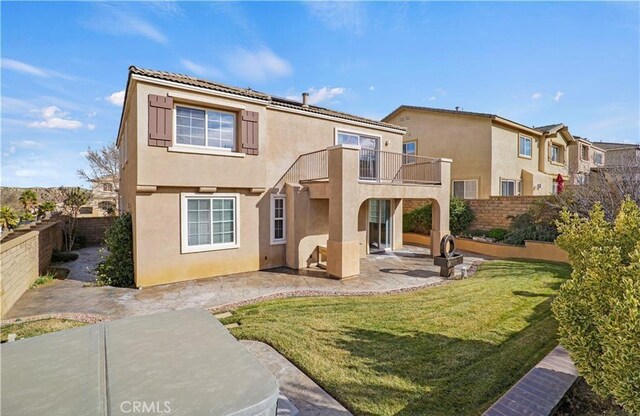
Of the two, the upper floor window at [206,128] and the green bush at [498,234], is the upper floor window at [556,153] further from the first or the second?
the upper floor window at [206,128]

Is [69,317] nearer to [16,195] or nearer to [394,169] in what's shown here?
[394,169]

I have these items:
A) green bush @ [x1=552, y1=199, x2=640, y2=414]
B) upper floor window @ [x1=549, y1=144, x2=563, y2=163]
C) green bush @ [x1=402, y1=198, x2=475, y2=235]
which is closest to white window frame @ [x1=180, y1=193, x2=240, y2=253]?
green bush @ [x1=552, y1=199, x2=640, y2=414]

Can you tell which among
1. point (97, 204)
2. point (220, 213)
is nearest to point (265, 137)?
point (220, 213)

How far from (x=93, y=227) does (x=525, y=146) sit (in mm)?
33376

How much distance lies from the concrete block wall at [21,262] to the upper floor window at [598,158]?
48.1 metres

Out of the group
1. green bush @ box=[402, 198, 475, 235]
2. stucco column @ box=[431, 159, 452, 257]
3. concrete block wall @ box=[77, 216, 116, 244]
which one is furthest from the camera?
concrete block wall @ box=[77, 216, 116, 244]

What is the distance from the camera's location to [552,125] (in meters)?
27.4

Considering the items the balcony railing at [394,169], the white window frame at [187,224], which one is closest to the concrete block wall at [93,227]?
the white window frame at [187,224]

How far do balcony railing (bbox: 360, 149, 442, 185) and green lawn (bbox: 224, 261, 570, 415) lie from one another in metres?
6.97

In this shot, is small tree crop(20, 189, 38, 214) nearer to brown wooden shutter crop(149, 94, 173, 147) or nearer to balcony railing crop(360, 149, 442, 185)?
brown wooden shutter crop(149, 94, 173, 147)

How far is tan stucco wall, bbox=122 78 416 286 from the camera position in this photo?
1034 cm

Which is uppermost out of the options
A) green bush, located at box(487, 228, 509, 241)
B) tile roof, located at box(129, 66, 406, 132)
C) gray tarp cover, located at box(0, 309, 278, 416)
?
tile roof, located at box(129, 66, 406, 132)

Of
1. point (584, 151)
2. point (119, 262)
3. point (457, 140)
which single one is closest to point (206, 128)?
point (119, 262)

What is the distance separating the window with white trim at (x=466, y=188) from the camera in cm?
2259
